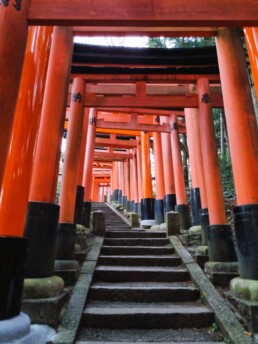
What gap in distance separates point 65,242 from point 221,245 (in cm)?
270

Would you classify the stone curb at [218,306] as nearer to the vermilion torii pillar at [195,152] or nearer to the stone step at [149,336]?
the stone step at [149,336]

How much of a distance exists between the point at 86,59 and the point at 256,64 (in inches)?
157

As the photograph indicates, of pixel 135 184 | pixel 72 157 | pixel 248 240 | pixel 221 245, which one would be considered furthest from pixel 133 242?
pixel 135 184

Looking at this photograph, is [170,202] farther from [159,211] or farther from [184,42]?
[184,42]

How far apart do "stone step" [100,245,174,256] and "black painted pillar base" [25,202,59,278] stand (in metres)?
2.60

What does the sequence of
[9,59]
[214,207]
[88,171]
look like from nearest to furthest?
[9,59]
[214,207]
[88,171]

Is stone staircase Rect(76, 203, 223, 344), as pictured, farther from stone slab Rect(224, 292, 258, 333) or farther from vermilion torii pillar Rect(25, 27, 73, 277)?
vermilion torii pillar Rect(25, 27, 73, 277)

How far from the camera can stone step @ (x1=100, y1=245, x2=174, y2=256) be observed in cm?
619

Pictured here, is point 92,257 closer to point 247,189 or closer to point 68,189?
point 68,189

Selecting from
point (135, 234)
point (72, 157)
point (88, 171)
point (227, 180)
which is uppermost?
point (227, 180)

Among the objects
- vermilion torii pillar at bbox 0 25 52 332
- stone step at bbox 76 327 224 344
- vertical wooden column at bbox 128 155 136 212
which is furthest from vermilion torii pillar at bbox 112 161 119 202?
vermilion torii pillar at bbox 0 25 52 332

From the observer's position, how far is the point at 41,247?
11.8 feet

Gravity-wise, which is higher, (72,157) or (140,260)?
(72,157)

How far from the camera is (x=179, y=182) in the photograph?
29.6ft
